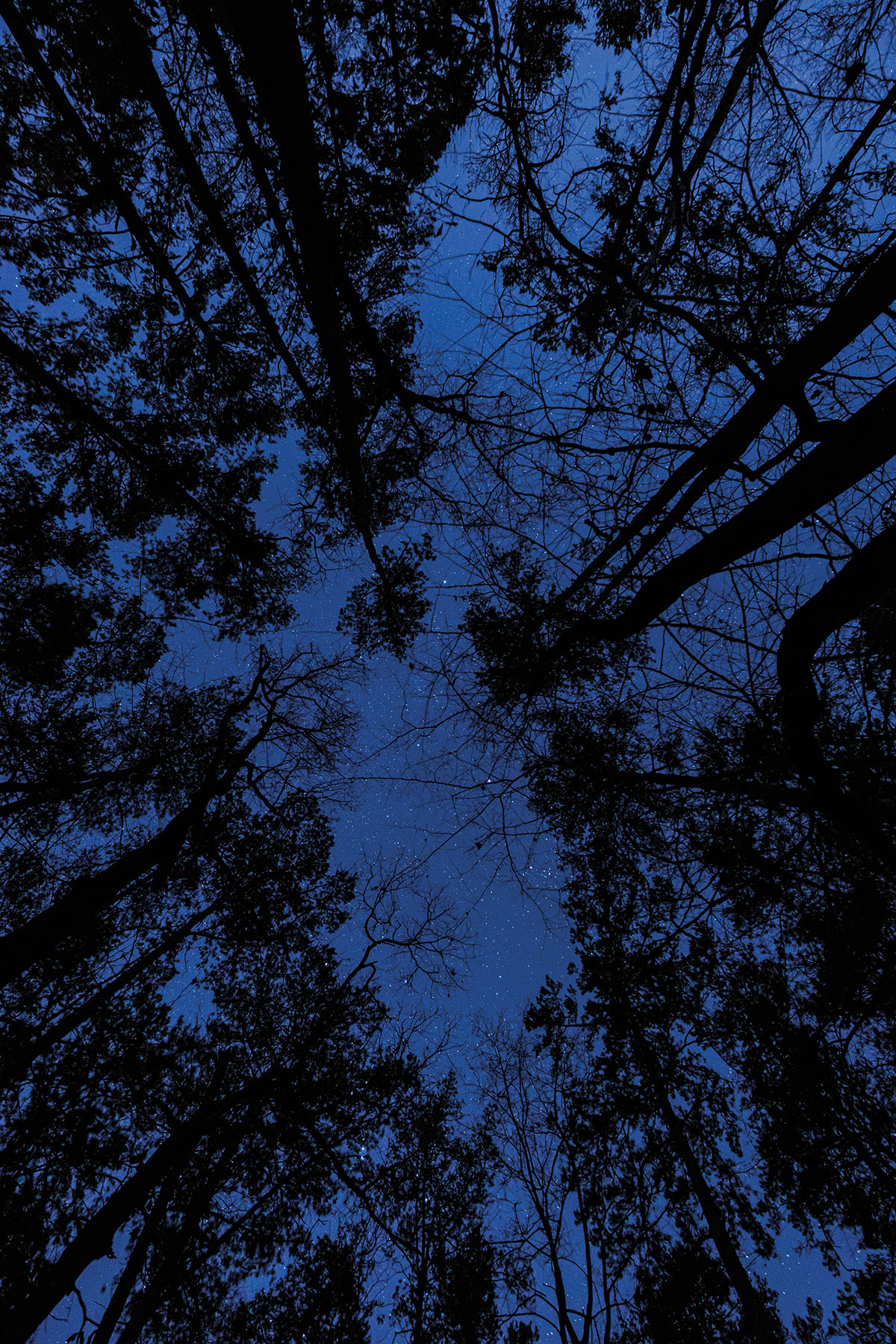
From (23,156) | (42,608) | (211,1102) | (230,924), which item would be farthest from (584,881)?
(23,156)

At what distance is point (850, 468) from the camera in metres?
2.73

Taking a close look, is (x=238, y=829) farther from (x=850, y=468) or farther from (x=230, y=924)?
(x=850, y=468)

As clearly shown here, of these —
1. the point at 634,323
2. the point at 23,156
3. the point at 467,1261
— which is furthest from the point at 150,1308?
the point at 23,156

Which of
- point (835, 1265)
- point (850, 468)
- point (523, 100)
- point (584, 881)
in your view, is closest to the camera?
point (850, 468)

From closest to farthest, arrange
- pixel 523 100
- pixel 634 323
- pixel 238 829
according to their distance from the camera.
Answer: pixel 523 100 < pixel 634 323 < pixel 238 829

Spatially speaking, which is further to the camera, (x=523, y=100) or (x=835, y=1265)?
(x=835, y=1265)

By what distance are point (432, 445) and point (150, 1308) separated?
A: 10.1 m

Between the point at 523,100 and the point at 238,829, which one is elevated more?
the point at 523,100

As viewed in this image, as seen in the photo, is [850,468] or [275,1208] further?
[275,1208]

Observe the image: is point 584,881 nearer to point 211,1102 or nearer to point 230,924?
point 230,924

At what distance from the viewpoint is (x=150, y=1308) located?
469cm

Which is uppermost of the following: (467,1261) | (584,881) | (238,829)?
(238,829)

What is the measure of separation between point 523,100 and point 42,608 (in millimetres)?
7191

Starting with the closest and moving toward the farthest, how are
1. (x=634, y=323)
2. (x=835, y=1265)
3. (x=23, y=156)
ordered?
(x=634, y=323), (x=23, y=156), (x=835, y=1265)
